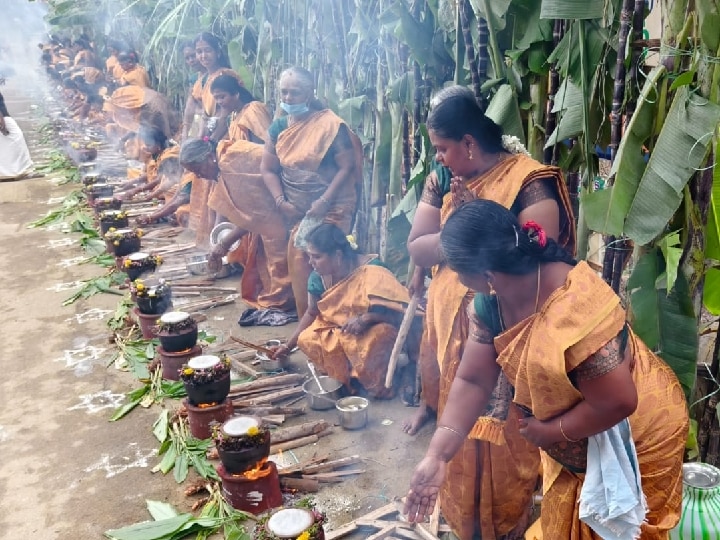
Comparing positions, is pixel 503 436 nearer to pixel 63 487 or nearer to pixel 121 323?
pixel 63 487

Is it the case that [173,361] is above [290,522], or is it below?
below

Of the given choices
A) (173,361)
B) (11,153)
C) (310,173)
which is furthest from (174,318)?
(11,153)

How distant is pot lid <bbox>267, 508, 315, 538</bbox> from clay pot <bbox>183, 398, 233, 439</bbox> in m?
1.41

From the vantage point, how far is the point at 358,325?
175 inches

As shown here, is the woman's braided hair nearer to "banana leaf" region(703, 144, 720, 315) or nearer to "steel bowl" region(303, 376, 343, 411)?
"banana leaf" region(703, 144, 720, 315)

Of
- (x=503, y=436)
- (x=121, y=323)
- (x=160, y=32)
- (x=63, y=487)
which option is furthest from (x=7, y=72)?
(x=503, y=436)

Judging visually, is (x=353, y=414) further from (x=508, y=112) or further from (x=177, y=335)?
(x=508, y=112)

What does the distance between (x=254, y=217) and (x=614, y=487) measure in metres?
4.66

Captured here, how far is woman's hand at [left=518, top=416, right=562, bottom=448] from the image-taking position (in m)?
2.00

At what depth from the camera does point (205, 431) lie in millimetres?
4070

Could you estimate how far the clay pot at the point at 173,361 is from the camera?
187 inches

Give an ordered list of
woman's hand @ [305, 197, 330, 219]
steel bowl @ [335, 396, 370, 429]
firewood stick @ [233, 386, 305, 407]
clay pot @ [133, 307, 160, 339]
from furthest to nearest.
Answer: clay pot @ [133, 307, 160, 339]
woman's hand @ [305, 197, 330, 219]
firewood stick @ [233, 386, 305, 407]
steel bowl @ [335, 396, 370, 429]

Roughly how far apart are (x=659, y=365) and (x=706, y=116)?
101 centimetres

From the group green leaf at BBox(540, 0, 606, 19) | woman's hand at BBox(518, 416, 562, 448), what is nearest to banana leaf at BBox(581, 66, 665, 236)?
green leaf at BBox(540, 0, 606, 19)
